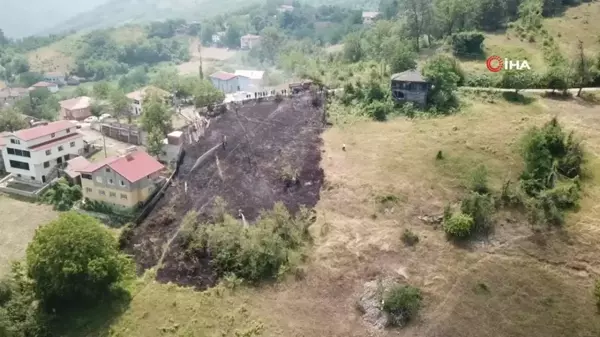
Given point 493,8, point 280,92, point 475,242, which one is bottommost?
point 475,242

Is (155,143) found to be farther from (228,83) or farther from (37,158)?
(228,83)

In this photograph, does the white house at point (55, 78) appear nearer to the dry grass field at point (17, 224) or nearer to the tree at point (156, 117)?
the tree at point (156, 117)

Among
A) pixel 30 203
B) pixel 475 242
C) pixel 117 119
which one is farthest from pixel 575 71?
pixel 30 203

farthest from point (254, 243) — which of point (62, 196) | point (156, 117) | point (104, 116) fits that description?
point (104, 116)

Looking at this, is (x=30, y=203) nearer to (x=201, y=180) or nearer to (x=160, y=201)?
(x=160, y=201)

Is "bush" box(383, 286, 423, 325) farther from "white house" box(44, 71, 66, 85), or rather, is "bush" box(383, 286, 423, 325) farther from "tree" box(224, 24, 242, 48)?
"tree" box(224, 24, 242, 48)
